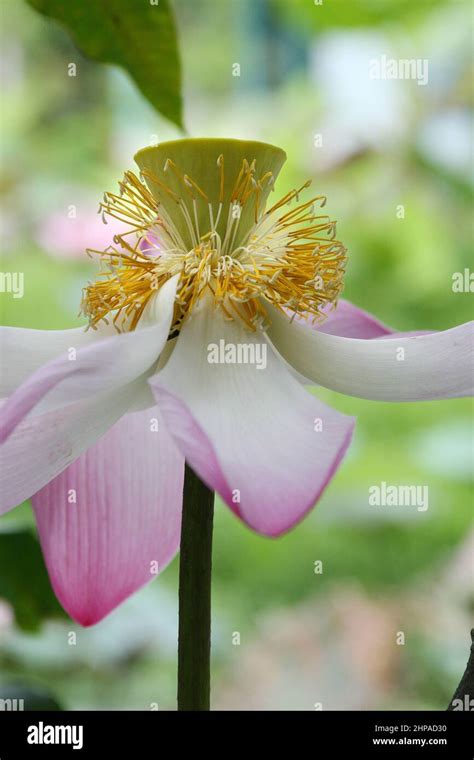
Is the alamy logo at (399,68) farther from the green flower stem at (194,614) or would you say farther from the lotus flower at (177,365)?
the green flower stem at (194,614)

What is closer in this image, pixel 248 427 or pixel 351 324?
pixel 248 427

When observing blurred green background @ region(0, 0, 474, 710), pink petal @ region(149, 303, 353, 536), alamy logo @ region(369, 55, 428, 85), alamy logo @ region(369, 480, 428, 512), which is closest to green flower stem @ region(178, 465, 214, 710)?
pink petal @ region(149, 303, 353, 536)

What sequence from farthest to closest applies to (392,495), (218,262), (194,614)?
1. (392,495)
2. (218,262)
3. (194,614)

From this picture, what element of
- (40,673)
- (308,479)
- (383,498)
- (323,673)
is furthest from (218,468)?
(383,498)

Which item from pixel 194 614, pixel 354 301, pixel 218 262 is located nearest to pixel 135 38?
pixel 218 262

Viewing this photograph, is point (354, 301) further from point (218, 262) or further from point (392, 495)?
point (218, 262)

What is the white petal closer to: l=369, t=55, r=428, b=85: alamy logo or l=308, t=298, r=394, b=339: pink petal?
l=308, t=298, r=394, b=339: pink petal
